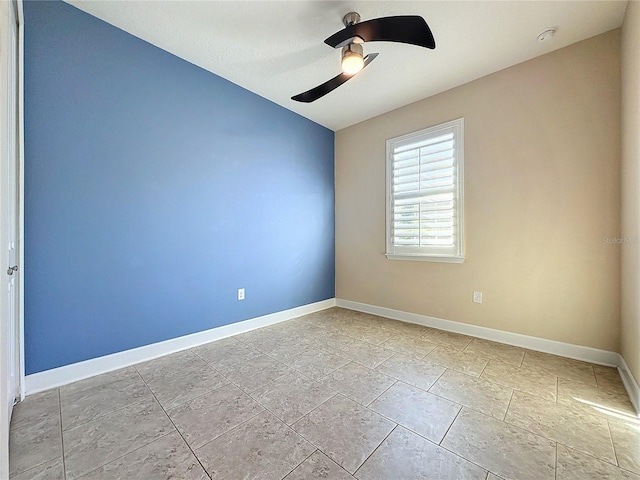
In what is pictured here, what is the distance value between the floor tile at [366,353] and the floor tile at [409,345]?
11 centimetres

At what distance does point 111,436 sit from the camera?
4.55ft

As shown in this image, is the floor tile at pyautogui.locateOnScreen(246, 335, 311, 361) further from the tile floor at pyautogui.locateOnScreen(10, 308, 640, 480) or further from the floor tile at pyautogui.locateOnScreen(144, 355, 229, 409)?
the floor tile at pyautogui.locateOnScreen(144, 355, 229, 409)

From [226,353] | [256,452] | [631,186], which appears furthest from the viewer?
[226,353]

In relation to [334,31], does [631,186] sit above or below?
below

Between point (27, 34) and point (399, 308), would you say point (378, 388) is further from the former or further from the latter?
point (27, 34)

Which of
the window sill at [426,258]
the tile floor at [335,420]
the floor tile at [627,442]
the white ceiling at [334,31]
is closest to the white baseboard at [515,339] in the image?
the tile floor at [335,420]

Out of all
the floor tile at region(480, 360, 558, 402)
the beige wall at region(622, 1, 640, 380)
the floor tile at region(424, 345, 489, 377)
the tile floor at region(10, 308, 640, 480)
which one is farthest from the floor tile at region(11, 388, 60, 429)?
the beige wall at region(622, 1, 640, 380)

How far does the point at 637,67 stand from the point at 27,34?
13.2ft

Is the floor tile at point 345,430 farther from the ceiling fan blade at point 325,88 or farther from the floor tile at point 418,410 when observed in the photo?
the ceiling fan blade at point 325,88

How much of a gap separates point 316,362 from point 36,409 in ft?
5.97

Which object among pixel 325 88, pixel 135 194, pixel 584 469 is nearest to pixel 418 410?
pixel 584 469

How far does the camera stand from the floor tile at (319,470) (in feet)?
3.75

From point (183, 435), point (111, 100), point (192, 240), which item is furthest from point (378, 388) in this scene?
point (111, 100)

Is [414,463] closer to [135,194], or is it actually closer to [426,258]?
[426,258]
